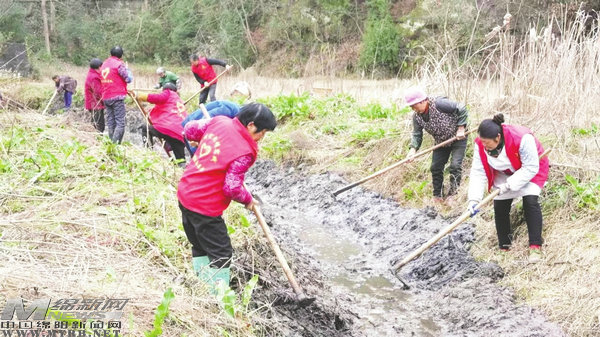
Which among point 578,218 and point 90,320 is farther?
point 578,218

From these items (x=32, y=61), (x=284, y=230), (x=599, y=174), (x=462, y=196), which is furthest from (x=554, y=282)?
(x=32, y=61)

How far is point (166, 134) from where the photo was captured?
724cm

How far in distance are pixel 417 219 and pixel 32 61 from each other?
2191 cm

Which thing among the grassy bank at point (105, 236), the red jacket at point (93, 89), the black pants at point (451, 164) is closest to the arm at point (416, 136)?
the black pants at point (451, 164)

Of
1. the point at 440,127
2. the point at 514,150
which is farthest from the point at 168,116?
the point at 514,150

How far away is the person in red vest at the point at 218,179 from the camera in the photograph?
349 centimetres

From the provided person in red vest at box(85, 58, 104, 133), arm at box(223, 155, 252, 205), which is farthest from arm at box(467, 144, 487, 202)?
person in red vest at box(85, 58, 104, 133)

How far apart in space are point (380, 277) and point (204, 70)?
8.02m

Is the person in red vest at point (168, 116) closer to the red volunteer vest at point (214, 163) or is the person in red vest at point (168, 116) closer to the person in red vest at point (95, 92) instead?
the person in red vest at point (95, 92)

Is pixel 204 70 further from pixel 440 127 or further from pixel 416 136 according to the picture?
pixel 440 127

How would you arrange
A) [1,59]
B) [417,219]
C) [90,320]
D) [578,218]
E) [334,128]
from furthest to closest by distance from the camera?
[1,59] < [334,128] < [417,219] < [578,218] < [90,320]

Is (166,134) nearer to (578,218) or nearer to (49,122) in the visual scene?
(49,122)

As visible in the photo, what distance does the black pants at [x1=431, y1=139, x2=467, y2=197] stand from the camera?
21.4 feet

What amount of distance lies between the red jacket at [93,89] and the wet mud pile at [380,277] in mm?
3852
